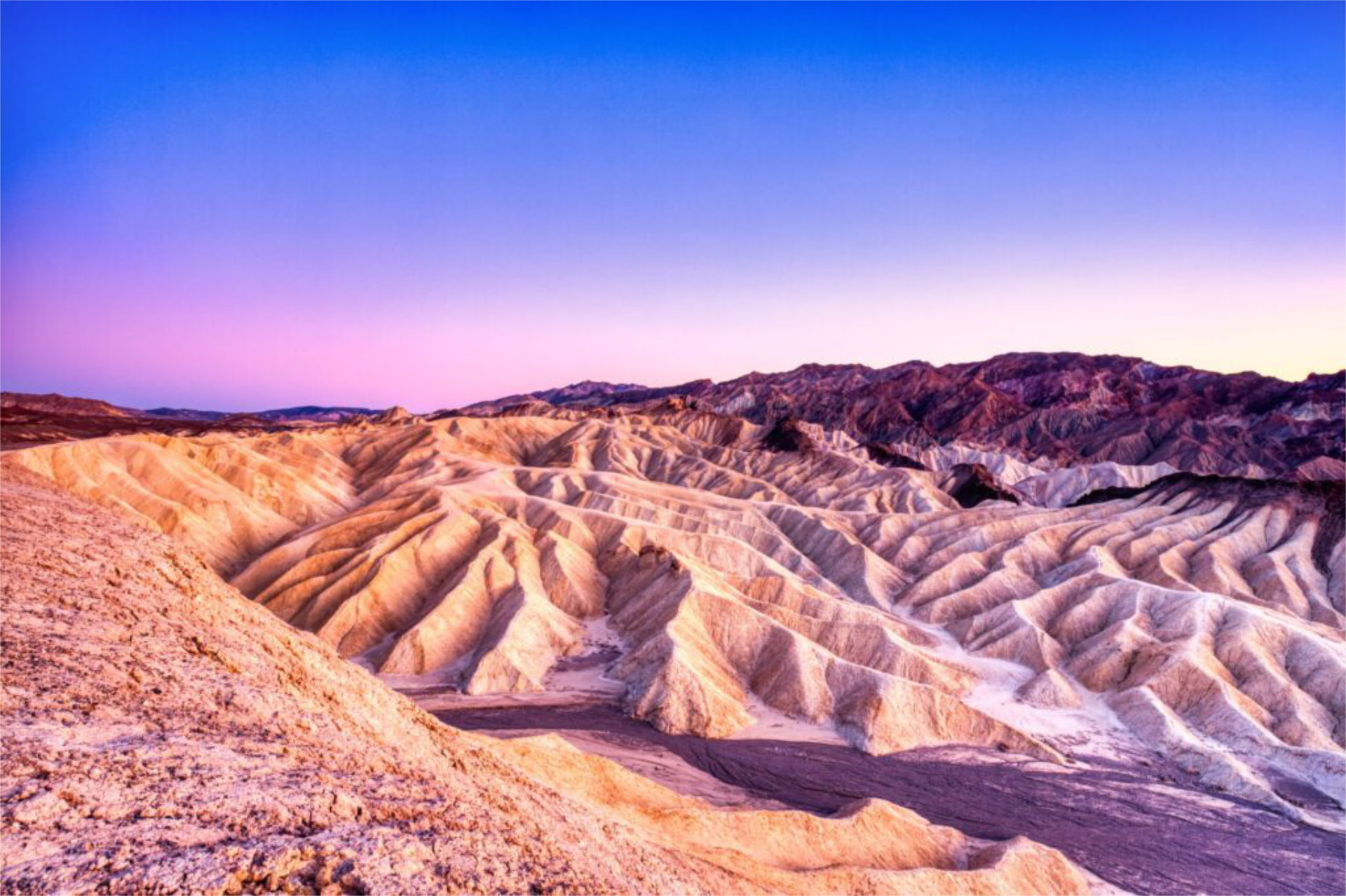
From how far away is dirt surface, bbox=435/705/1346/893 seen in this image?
30.8m

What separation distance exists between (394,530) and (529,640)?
18852 mm

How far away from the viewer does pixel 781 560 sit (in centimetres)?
7194

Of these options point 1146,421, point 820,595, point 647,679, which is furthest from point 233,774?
point 1146,421

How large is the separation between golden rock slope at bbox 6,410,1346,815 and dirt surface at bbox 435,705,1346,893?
1.88 m

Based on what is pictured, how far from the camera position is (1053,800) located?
36.3m

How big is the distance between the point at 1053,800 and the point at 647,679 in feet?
70.1

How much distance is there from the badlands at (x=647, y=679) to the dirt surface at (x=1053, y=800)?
22 cm

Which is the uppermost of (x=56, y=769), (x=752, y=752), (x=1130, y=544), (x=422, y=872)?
(x=56, y=769)

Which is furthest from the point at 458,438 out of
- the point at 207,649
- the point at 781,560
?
the point at 207,649

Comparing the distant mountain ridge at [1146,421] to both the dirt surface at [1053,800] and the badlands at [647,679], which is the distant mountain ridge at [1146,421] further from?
the dirt surface at [1053,800]

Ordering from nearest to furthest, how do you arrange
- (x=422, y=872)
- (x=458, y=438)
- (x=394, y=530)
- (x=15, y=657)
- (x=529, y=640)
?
(x=422, y=872), (x=15, y=657), (x=529, y=640), (x=394, y=530), (x=458, y=438)

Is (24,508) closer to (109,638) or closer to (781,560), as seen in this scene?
(109,638)

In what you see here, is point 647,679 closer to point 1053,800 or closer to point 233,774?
point 1053,800

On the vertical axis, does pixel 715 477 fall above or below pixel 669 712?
above
